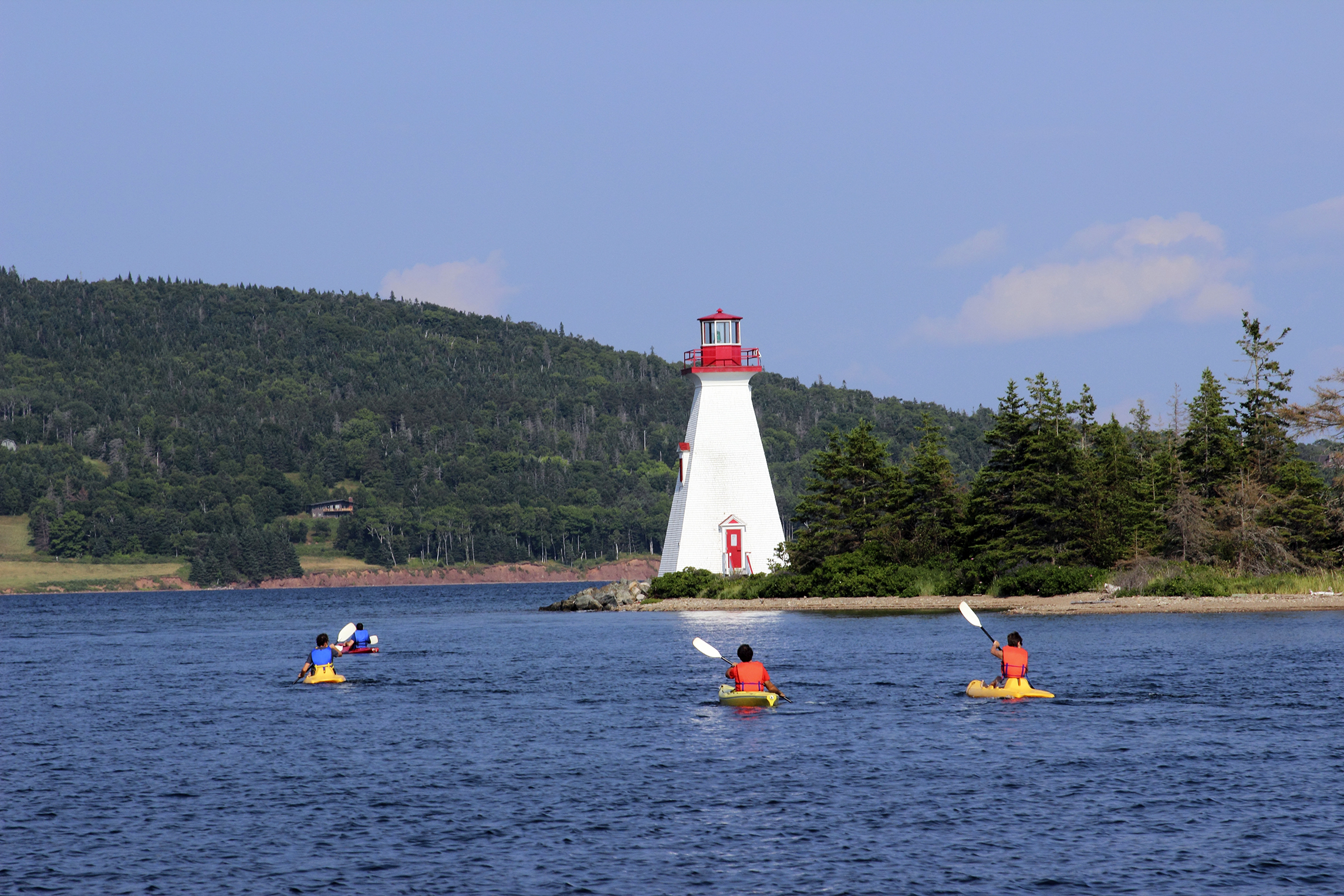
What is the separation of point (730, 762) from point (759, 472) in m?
45.4

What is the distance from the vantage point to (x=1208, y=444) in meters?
68.9

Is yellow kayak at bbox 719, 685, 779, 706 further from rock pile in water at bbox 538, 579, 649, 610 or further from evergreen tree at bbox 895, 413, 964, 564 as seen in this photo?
rock pile in water at bbox 538, 579, 649, 610

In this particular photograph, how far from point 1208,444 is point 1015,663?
139 ft

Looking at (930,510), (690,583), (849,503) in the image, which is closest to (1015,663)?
(690,583)

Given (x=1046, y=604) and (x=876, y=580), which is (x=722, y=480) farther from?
(x=1046, y=604)

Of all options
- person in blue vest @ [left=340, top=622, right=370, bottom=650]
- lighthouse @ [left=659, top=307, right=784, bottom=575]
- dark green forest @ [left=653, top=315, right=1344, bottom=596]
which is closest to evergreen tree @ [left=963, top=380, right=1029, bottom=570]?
dark green forest @ [left=653, top=315, right=1344, bottom=596]

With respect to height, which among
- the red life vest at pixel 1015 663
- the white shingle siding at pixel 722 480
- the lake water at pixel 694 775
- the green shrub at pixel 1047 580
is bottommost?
the lake water at pixel 694 775

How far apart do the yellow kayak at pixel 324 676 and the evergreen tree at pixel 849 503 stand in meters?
36.6

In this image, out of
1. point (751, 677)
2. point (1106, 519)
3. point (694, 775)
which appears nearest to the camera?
point (694, 775)

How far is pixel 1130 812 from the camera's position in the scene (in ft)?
65.9

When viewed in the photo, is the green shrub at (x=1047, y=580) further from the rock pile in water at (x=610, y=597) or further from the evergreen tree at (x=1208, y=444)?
the rock pile in water at (x=610, y=597)

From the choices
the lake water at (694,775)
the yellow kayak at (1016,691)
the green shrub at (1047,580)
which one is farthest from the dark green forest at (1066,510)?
the yellow kayak at (1016,691)

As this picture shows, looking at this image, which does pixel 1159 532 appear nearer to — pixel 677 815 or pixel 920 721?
pixel 920 721

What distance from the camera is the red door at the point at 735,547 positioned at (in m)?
71.2
